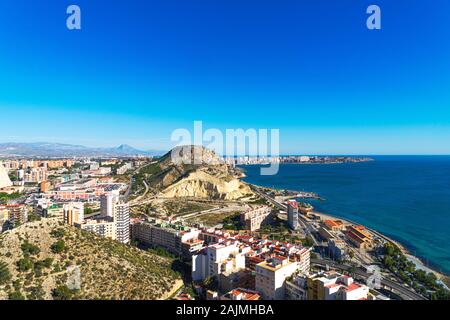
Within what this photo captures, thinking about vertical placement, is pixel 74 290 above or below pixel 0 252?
below

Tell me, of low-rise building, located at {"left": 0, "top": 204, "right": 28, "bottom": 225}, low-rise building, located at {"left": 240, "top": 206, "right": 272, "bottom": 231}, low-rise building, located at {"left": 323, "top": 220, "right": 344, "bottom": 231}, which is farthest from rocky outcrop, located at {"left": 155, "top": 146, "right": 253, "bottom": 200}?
low-rise building, located at {"left": 0, "top": 204, "right": 28, "bottom": 225}

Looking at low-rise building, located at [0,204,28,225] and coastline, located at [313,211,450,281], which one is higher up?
low-rise building, located at [0,204,28,225]

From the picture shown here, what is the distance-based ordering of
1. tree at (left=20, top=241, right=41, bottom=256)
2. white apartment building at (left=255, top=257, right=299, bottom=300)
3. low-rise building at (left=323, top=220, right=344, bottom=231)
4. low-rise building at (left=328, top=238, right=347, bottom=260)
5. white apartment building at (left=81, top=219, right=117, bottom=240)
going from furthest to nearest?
low-rise building at (left=323, top=220, right=344, bottom=231) → low-rise building at (left=328, top=238, right=347, bottom=260) → white apartment building at (left=81, top=219, right=117, bottom=240) → tree at (left=20, top=241, right=41, bottom=256) → white apartment building at (left=255, top=257, right=299, bottom=300)

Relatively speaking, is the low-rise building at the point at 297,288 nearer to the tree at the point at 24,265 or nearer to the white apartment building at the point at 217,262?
the white apartment building at the point at 217,262

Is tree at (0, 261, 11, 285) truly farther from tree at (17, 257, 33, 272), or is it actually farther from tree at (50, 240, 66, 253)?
tree at (50, 240, 66, 253)

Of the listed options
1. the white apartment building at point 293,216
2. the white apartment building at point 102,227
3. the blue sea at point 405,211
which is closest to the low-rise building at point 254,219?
the white apartment building at point 293,216
